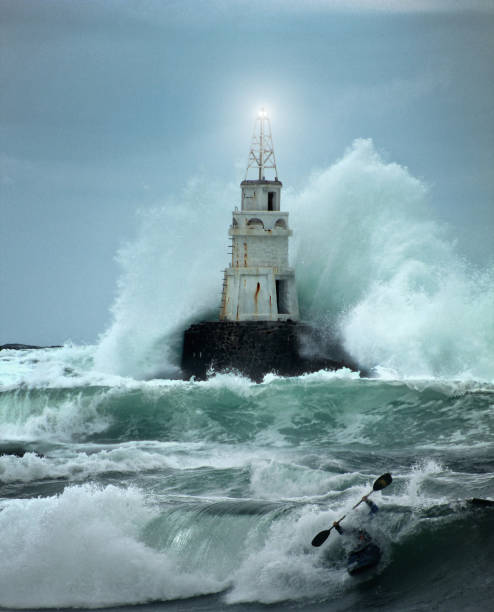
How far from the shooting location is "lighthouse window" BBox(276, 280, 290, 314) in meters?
31.2

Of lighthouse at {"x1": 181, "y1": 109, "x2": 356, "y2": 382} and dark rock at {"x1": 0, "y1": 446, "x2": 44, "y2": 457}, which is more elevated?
lighthouse at {"x1": 181, "y1": 109, "x2": 356, "y2": 382}

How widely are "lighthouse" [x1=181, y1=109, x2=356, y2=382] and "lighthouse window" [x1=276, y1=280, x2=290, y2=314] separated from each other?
1 cm

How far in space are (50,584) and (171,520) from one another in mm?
1604

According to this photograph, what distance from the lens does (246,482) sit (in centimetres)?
1155

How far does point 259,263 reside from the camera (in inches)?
1221

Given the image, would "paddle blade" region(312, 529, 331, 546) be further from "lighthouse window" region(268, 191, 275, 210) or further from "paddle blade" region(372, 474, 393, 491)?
"lighthouse window" region(268, 191, 275, 210)

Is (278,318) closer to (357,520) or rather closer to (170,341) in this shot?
(170,341)

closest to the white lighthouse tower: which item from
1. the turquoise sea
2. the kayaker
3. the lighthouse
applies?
the lighthouse

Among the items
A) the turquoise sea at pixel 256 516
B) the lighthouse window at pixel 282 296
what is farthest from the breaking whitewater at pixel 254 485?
the lighthouse window at pixel 282 296

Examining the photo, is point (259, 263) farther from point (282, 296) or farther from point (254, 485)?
point (254, 485)

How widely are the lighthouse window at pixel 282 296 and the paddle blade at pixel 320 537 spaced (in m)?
23.4

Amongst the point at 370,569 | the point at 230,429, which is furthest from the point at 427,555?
the point at 230,429

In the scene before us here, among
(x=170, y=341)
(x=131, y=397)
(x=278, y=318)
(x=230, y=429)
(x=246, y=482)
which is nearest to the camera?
(x=246, y=482)

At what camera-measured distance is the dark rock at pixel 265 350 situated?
28094 millimetres
